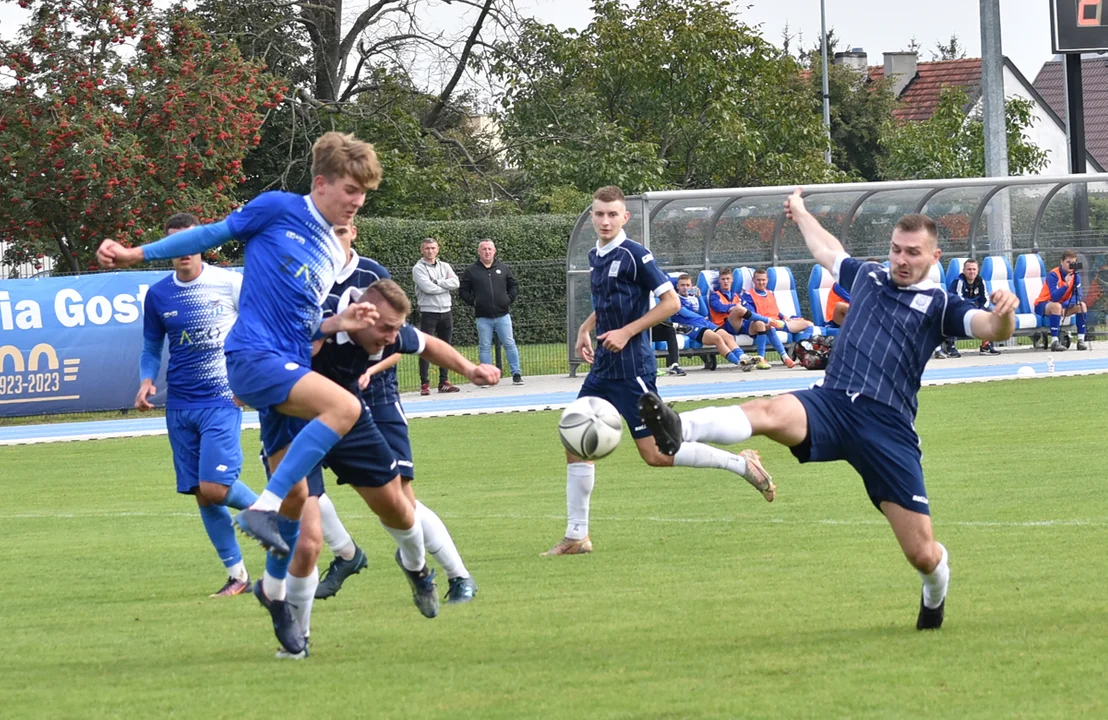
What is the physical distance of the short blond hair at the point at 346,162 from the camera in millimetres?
6449

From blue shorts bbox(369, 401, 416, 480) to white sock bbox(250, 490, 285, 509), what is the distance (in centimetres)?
195

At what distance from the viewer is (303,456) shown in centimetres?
613

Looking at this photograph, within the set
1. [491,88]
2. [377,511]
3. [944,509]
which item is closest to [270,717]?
[377,511]

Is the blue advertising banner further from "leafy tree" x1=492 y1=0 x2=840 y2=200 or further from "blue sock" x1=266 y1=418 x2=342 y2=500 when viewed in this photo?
"leafy tree" x1=492 y1=0 x2=840 y2=200

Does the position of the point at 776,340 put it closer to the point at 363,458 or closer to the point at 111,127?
the point at 111,127

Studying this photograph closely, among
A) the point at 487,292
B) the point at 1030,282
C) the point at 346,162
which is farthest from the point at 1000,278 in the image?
the point at 346,162

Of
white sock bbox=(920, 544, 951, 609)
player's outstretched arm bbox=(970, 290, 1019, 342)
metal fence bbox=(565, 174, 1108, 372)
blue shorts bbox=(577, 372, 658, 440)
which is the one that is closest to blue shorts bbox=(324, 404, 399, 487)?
white sock bbox=(920, 544, 951, 609)

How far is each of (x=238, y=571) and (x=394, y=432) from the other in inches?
50.8

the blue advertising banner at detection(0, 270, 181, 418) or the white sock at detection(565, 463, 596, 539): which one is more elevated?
the blue advertising banner at detection(0, 270, 181, 418)

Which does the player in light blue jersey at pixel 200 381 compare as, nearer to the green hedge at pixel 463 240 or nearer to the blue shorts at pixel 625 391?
the blue shorts at pixel 625 391

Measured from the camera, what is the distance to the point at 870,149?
55312 mm

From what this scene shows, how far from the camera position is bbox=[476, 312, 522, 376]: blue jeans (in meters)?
23.0

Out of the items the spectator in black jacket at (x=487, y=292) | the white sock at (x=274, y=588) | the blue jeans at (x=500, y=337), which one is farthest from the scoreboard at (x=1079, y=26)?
the white sock at (x=274, y=588)

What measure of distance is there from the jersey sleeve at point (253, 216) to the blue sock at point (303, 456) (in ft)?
2.85
